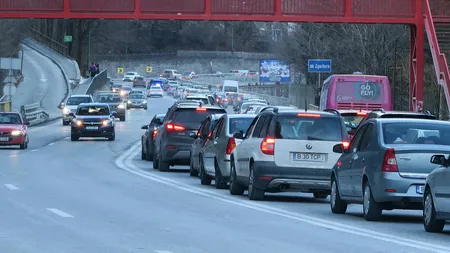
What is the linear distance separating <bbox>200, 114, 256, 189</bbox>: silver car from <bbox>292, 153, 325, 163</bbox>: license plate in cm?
315

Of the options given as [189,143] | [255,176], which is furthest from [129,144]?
[255,176]

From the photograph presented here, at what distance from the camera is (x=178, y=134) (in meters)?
30.9

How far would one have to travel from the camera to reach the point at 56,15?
1703 inches

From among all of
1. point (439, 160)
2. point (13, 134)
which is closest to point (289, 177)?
point (439, 160)

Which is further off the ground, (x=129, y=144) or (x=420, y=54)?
(x=420, y=54)

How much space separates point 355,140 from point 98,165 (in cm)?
1675

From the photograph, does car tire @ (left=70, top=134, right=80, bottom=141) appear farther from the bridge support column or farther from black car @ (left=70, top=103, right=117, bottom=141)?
the bridge support column

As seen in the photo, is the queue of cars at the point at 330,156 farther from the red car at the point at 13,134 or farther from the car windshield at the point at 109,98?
the car windshield at the point at 109,98

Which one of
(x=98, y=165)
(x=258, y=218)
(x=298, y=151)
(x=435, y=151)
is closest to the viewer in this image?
(x=435, y=151)

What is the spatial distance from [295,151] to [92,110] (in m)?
32.1

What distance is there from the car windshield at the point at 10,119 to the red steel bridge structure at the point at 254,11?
3935 millimetres

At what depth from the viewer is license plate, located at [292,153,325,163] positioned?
20.6 m

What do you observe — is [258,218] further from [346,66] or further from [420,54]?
[346,66]

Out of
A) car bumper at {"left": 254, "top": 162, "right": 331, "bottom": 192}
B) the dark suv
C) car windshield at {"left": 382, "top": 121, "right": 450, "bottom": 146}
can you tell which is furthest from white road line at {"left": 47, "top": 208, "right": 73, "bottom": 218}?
the dark suv
